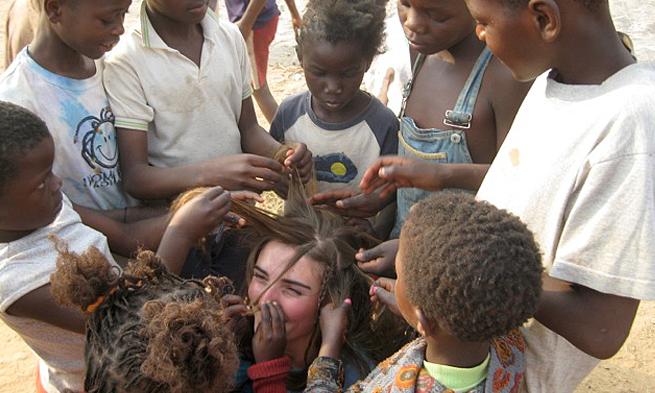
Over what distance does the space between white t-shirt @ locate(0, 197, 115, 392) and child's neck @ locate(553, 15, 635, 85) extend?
147cm

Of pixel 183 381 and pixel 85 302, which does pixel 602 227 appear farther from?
pixel 85 302

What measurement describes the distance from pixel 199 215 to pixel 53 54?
758mm

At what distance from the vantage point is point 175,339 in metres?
1.55

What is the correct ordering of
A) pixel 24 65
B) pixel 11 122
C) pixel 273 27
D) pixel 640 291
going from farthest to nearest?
pixel 273 27 < pixel 24 65 < pixel 11 122 < pixel 640 291

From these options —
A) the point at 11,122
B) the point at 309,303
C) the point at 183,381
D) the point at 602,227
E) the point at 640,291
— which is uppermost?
the point at 11,122

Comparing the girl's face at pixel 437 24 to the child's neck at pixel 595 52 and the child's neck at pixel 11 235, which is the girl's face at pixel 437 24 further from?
the child's neck at pixel 11 235

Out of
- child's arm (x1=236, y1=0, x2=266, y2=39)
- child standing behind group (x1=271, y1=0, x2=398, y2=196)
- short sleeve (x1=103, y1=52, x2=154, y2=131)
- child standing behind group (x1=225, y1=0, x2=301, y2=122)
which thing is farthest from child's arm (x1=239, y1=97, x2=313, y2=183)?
child standing behind group (x1=225, y1=0, x2=301, y2=122)

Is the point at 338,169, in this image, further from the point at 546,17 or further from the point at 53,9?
the point at 546,17

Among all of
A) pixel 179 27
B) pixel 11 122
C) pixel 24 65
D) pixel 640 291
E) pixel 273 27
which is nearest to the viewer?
pixel 640 291

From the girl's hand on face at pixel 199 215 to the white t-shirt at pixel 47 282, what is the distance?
0.24 metres

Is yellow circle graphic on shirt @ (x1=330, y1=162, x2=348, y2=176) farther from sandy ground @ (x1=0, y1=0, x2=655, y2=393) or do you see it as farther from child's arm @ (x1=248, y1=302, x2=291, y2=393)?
sandy ground @ (x1=0, y1=0, x2=655, y2=393)

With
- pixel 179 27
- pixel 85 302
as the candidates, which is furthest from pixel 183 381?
pixel 179 27

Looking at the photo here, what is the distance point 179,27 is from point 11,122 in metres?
0.94

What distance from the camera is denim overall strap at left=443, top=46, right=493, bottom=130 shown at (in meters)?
2.46
